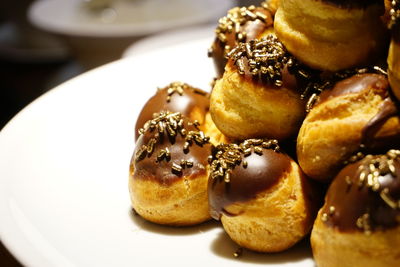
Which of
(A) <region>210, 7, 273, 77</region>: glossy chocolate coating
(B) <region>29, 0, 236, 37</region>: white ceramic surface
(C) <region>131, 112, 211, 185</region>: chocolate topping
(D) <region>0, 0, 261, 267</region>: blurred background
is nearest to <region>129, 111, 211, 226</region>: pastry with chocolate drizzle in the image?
(C) <region>131, 112, 211, 185</region>: chocolate topping

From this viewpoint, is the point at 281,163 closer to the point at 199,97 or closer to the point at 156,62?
the point at 199,97

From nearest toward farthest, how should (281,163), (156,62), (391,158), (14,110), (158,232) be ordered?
(391,158) < (281,163) < (158,232) < (156,62) < (14,110)

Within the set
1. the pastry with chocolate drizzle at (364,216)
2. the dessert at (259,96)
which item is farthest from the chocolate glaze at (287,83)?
the pastry with chocolate drizzle at (364,216)

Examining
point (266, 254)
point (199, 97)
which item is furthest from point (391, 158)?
point (199, 97)

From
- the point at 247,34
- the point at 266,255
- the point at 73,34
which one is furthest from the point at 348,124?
the point at 73,34

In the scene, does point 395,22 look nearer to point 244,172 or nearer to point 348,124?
point 348,124

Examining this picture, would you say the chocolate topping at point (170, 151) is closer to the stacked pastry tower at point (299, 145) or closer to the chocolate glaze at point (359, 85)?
the stacked pastry tower at point (299, 145)

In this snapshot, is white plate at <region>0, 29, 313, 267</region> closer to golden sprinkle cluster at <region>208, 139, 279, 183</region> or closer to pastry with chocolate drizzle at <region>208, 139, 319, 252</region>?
pastry with chocolate drizzle at <region>208, 139, 319, 252</region>

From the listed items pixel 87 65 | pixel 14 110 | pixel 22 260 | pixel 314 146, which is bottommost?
pixel 14 110
